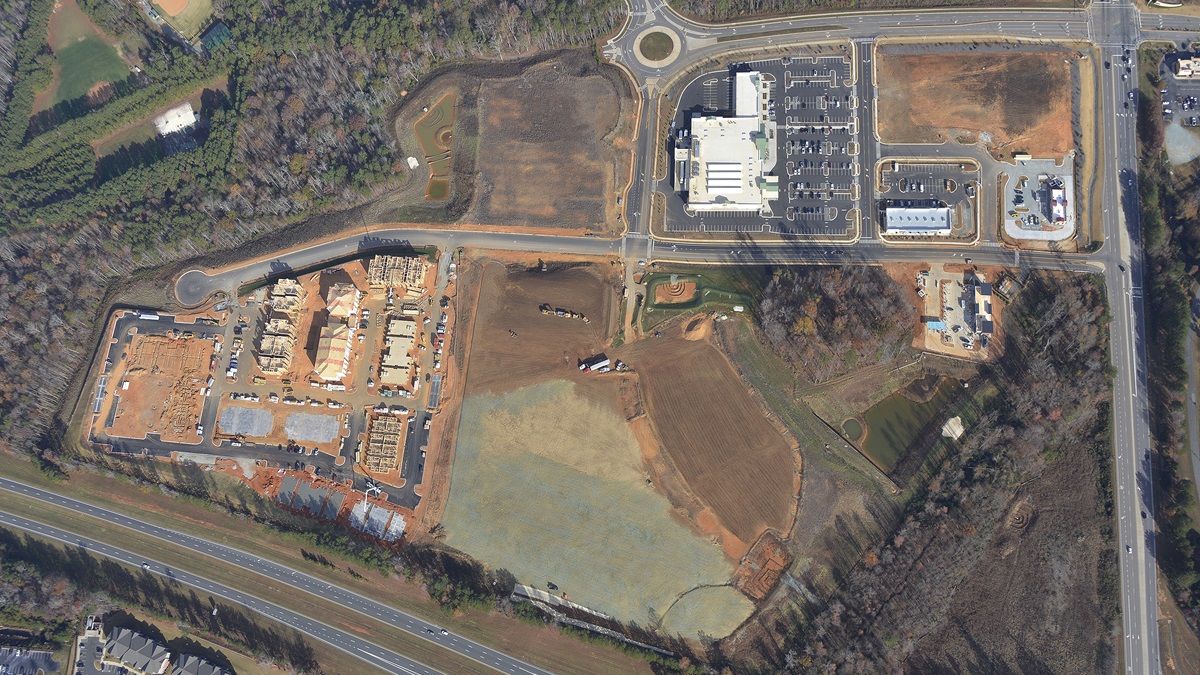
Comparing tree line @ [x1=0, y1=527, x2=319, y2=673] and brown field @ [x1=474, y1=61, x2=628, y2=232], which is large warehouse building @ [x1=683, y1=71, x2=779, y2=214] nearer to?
brown field @ [x1=474, y1=61, x2=628, y2=232]

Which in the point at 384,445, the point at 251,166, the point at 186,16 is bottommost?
the point at 384,445

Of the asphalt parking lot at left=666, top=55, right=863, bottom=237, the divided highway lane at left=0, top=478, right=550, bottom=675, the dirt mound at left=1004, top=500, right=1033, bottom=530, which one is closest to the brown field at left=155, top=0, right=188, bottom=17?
the divided highway lane at left=0, top=478, right=550, bottom=675

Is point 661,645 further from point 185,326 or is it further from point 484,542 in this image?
point 185,326

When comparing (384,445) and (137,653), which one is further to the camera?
(384,445)

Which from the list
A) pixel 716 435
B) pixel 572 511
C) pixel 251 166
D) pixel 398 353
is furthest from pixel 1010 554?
pixel 251 166

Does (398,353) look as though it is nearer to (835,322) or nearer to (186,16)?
(835,322)
